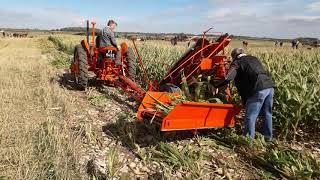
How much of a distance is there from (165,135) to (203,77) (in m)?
1.40

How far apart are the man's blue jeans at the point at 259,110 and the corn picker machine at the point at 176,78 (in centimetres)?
22

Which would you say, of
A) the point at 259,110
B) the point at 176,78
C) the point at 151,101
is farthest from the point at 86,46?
the point at 259,110

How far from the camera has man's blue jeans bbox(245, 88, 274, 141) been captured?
608cm

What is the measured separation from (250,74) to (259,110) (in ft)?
1.86

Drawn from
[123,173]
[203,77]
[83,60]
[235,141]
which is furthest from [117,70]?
[123,173]

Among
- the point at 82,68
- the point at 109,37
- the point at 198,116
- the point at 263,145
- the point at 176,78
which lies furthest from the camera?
the point at 109,37

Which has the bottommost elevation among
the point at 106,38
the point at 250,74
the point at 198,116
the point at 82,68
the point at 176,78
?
the point at 198,116

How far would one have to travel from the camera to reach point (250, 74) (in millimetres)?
6141

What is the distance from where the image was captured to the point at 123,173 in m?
4.97

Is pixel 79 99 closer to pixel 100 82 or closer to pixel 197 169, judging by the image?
pixel 100 82

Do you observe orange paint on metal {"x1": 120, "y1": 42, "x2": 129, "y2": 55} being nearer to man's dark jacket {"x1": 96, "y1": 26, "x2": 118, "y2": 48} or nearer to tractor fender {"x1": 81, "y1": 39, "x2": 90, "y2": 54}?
man's dark jacket {"x1": 96, "y1": 26, "x2": 118, "y2": 48}

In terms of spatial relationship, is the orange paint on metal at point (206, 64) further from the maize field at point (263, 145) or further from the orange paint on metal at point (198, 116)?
the orange paint on metal at point (198, 116)

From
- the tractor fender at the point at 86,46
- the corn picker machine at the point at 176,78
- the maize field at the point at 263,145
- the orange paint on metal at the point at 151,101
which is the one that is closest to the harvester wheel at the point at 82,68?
the corn picker machine at the point at 176,78

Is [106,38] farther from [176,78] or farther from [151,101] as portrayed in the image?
[151,101]
